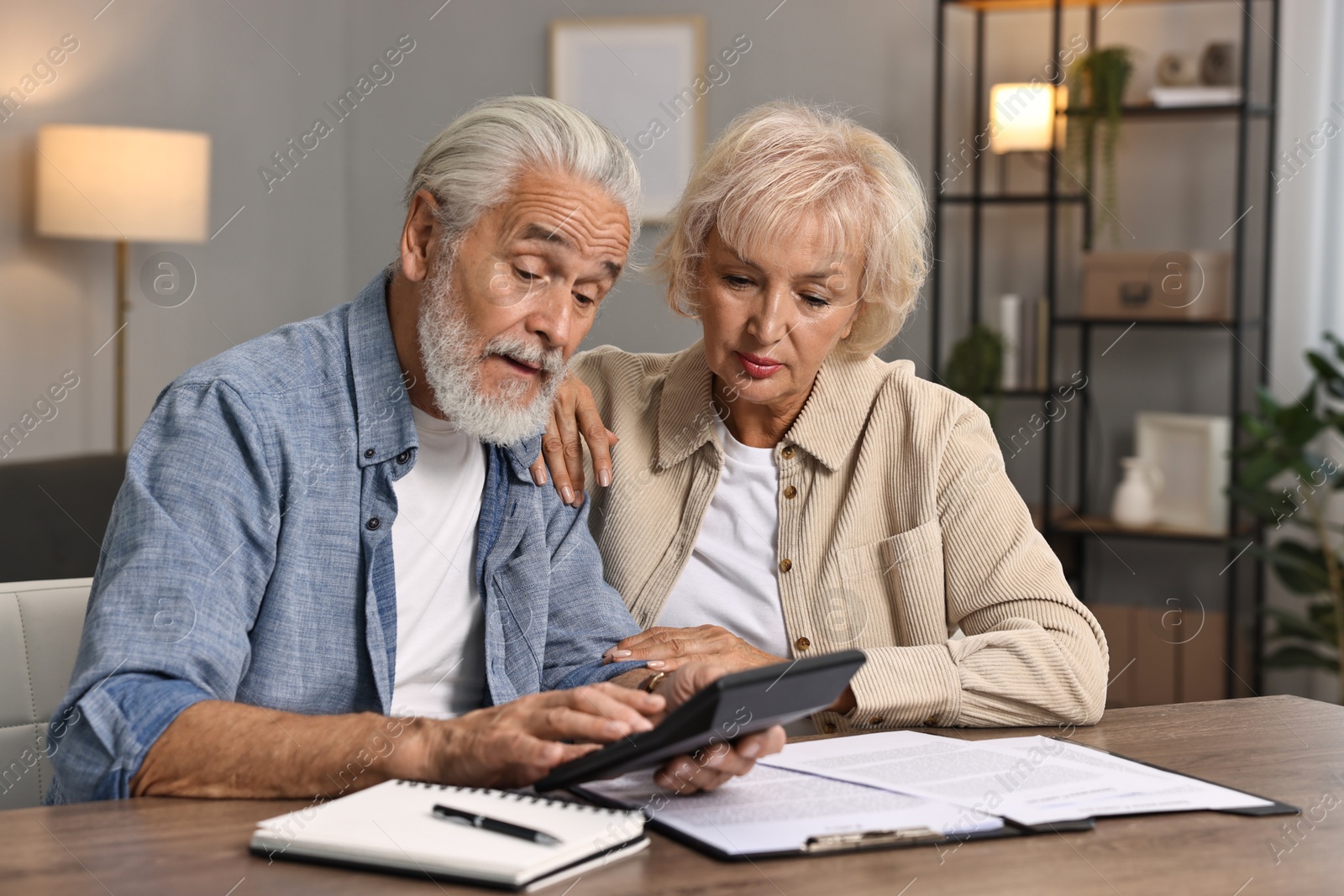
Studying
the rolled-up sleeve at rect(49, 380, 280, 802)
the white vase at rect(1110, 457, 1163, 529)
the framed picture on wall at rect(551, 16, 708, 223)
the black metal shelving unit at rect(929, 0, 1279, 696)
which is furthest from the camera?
the framed picture on wall at rect(551, 16, 708, 223)

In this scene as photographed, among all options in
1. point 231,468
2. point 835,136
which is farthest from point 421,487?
point 835,136

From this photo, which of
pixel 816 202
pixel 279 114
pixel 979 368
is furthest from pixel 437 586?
pixel 279 114

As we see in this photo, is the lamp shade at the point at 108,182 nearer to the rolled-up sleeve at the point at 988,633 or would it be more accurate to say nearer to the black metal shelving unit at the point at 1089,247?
the black metal shelving unit at the point at 1089,247

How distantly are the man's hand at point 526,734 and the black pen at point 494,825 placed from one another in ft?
0.34

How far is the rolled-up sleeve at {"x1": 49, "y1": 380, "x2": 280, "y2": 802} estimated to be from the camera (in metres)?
1.12

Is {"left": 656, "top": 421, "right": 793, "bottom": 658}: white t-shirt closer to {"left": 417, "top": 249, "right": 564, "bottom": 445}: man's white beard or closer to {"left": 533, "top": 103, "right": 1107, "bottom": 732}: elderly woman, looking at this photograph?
{"left": 533, "top": 103, "right": 1107, "bottom": 732}: elderly woman

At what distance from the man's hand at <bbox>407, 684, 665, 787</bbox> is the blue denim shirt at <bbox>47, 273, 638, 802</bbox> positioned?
24 centimetres

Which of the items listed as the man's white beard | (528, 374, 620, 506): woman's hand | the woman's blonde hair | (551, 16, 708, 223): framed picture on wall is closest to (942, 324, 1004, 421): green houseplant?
(551, 16, 708, 223): framed picture on wall

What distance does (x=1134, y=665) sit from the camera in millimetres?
3924

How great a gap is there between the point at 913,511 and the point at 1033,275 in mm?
2859

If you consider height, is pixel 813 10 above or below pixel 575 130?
above

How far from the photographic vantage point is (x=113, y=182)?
11.0 ft

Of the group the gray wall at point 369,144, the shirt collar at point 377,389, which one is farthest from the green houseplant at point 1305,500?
the shirt collar at point 377,389

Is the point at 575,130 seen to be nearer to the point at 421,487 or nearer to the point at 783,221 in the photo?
the point at 783,221
